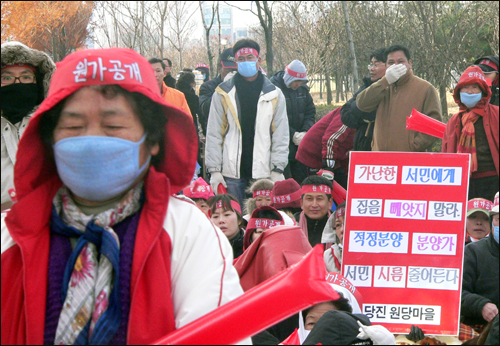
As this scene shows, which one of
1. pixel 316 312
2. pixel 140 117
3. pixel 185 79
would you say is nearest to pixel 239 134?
pixel 316 312

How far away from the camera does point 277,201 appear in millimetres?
5836

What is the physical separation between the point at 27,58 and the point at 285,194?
10.6 feet

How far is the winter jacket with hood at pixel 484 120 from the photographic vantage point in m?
5.16

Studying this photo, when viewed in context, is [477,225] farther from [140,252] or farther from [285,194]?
[140,252]

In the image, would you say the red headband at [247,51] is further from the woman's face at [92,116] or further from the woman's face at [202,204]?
the woman's face at [92,116]

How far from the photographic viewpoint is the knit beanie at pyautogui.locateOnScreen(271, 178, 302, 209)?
19.1ft

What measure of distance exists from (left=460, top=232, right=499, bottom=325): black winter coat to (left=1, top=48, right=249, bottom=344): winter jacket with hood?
276 centimetres

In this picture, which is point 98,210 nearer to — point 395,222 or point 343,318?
point 343,318

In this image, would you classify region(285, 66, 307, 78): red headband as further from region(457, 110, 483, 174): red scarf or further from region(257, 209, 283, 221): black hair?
region(257, 209, 283, 221): black hair

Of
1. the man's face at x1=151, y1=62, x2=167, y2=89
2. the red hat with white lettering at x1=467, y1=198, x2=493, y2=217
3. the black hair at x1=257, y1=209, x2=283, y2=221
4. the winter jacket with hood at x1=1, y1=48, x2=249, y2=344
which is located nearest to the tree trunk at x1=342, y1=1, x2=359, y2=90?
the man's face at x1=151, y1=62, x2=167, y2=89

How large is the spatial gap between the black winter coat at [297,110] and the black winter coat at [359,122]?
0.99 metres

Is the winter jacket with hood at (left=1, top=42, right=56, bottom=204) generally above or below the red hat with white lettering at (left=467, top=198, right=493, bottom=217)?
above

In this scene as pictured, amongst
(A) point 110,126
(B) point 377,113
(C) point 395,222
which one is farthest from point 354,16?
(A) point 110,126

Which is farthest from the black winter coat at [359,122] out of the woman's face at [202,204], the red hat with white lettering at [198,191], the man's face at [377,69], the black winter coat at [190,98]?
the black winter coat at [190,98]
